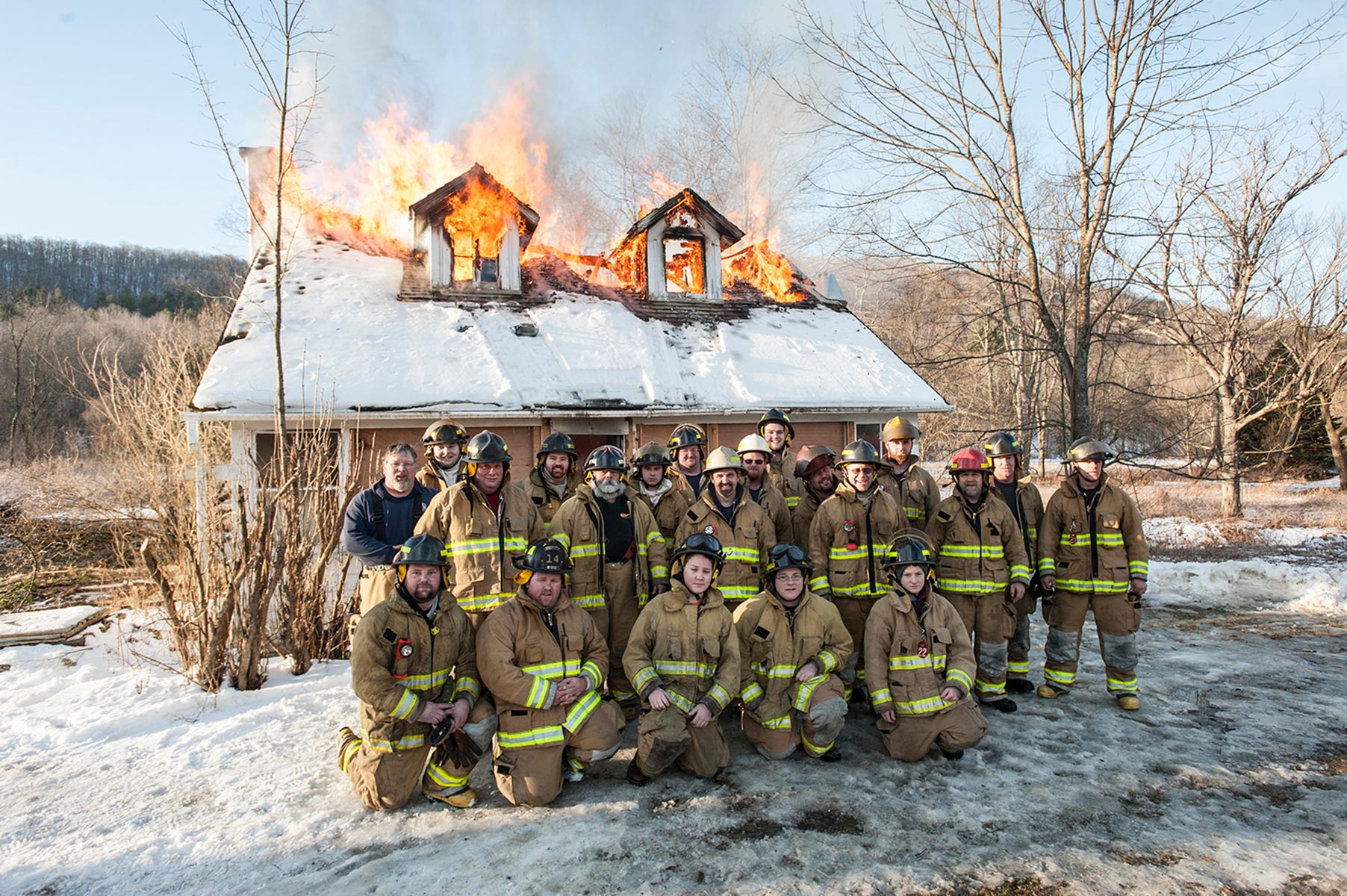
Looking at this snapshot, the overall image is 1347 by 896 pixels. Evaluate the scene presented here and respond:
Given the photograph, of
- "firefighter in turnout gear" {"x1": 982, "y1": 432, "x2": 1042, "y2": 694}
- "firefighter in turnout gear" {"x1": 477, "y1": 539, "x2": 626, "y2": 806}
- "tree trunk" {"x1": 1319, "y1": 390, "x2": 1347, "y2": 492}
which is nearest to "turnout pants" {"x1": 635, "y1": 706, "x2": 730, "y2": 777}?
"firefighter in turnout gear" {"x1": 477, "y1": 539, "x2": 626, "y2": 806}

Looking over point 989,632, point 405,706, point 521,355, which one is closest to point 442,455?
point 405,706

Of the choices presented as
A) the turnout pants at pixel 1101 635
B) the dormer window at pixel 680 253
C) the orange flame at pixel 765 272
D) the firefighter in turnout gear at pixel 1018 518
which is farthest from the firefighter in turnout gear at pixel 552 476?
the orange flame at pixel 765 272

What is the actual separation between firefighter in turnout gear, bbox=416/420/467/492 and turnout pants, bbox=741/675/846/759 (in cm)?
273

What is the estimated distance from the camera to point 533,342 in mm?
10750

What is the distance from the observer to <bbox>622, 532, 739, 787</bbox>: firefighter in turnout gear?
13.7 feet

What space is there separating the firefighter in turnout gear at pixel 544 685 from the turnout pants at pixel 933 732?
5.78 ft

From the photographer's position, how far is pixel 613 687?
5211 mm

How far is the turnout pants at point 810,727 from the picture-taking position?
4.39 metres

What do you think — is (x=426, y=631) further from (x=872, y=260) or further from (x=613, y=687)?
A: (x=872, y=260)

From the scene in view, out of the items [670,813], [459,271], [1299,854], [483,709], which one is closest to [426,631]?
[483,709]

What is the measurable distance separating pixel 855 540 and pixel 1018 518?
1651 mm

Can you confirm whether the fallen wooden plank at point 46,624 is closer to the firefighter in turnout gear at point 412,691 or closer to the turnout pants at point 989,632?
the firefighter in turnout gear at point 412,691

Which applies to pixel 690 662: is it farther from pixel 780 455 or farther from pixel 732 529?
pixel 780 455

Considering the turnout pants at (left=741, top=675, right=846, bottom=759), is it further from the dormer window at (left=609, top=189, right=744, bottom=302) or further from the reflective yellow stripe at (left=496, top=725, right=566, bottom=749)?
the dormer window at (left=609, top=189, right=744, bottom=302)
